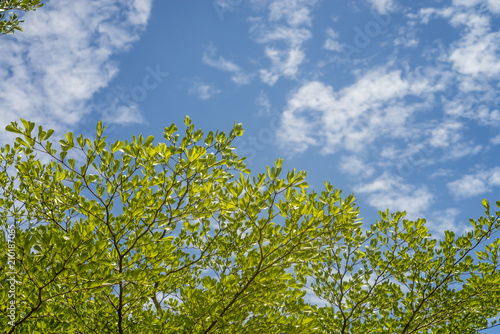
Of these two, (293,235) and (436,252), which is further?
(436,252)

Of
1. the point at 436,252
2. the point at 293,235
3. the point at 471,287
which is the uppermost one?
the point at 436,252

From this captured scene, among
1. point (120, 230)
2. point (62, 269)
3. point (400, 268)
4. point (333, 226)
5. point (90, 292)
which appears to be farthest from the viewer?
point (400, 268)

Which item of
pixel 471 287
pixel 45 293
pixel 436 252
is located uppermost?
pixel 436 252

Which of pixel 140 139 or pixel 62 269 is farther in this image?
pixel 140 139

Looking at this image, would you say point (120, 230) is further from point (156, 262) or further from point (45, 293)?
point (45, 293)

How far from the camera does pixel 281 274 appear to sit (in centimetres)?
542

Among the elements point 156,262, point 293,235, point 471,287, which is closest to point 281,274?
point 293,235

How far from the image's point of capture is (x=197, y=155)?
209 inches

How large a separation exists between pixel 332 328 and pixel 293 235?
401 centimetres

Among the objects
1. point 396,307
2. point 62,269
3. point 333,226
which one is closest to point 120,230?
point 62,269

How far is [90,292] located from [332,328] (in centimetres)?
561

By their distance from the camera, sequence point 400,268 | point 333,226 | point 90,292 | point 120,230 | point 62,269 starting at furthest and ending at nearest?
point 400,268 < point 333,226 < point 120,230 < point 90,292 < point 62,269

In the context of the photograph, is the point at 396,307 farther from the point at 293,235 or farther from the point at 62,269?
the point at 62,269

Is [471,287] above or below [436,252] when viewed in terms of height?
below
